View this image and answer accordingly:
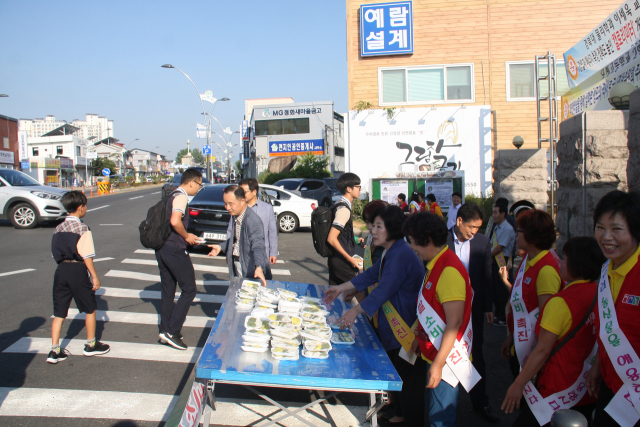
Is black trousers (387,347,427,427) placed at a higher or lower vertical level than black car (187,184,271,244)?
lower

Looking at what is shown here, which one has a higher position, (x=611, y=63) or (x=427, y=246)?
(x=611, y=63)

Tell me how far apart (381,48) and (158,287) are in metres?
→ 12.9

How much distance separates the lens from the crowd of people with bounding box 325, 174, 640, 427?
7.30 feet

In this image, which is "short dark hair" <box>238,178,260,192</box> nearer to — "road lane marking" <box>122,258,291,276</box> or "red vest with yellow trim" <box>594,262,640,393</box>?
"road lane marking" <box>122,258,291,276</box>

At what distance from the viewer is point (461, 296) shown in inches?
107

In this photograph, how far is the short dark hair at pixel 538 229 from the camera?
3.03 meters

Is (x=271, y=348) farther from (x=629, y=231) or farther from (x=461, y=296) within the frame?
(x=629, y=231)

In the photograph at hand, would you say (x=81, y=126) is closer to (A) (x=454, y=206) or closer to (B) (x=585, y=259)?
(A) (x=454, y=206)

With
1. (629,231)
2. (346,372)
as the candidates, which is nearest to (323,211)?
(346,372)

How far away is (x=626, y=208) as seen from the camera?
226 cm

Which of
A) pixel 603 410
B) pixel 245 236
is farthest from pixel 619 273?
pixel 245 236

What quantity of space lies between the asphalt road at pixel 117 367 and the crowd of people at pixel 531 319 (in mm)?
1026

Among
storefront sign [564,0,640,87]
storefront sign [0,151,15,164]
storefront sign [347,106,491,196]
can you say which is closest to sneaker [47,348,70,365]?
storefront sign [564,0,640,87]

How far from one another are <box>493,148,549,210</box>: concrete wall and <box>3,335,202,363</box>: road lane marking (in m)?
9.31
